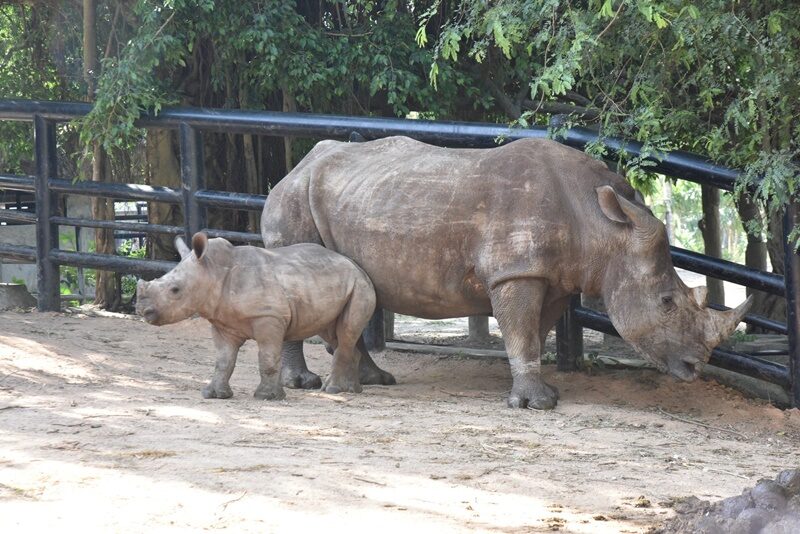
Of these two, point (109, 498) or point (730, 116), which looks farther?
point (730, 116)

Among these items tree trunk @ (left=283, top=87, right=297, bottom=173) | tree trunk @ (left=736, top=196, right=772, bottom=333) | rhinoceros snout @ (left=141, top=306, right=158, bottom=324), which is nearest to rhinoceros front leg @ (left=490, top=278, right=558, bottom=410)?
rhinoceros snout @ (left=141, top=306, right=158, bottom=324)

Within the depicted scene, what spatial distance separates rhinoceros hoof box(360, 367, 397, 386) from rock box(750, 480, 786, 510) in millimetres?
3910

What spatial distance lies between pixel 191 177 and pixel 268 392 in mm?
3125

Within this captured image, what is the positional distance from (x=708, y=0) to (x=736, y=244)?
36679mm

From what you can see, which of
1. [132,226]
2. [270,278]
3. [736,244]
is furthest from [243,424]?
[736,244]

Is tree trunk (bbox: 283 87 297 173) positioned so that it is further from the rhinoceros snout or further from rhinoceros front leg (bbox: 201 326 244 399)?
the rhinoceros snout

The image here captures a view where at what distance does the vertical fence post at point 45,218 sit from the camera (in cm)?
962

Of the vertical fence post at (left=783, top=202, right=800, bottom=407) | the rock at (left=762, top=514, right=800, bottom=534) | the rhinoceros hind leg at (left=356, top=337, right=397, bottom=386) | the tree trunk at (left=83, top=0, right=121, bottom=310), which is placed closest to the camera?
the rock at (left=762, top=514, right=800, bottom=534)

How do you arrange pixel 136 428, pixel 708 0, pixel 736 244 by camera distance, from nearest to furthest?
pixel 136 428 < pixel 708 0 < pixel 736 244

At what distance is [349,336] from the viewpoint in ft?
22.1

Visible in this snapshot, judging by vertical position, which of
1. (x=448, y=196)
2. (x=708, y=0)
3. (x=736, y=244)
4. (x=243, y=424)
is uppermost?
(x=708, y=0)

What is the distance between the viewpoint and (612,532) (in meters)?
3.82

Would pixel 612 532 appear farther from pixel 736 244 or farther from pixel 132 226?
pixel 736 244

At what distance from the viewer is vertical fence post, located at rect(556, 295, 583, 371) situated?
25.1ft
